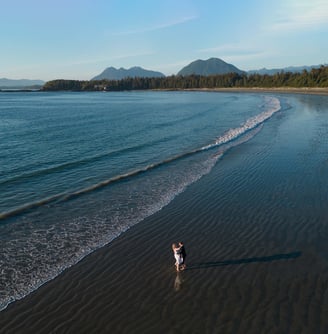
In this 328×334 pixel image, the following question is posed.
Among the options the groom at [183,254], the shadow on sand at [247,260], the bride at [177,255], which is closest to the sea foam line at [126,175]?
the bride at [177,255]

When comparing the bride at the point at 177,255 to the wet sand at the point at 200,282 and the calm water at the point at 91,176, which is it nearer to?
the wet sand at the point at 200,282

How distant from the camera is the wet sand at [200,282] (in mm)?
9938

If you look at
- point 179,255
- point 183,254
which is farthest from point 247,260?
point 179,255

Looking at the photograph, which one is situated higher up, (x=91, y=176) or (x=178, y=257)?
(x=178, y=257)

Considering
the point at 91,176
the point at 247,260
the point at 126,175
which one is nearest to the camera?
the point at 247,260

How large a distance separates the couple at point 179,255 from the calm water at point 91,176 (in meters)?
3.97

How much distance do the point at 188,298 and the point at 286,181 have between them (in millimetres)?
13548

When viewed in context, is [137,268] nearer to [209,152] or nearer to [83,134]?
[209,152]

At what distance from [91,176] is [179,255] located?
46.3 feet

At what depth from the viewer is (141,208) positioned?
18.8m

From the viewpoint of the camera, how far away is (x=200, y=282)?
11781 millimetres

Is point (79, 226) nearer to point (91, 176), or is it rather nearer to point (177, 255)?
point (177, 255)

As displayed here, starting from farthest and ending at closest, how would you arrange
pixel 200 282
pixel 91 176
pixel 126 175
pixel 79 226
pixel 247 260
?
pixel 126 175 → pixel 91 176 → pixel 79 226 → pixel 247 260 → pixel 200 282

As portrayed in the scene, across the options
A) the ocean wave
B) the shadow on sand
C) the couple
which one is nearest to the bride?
the couple
